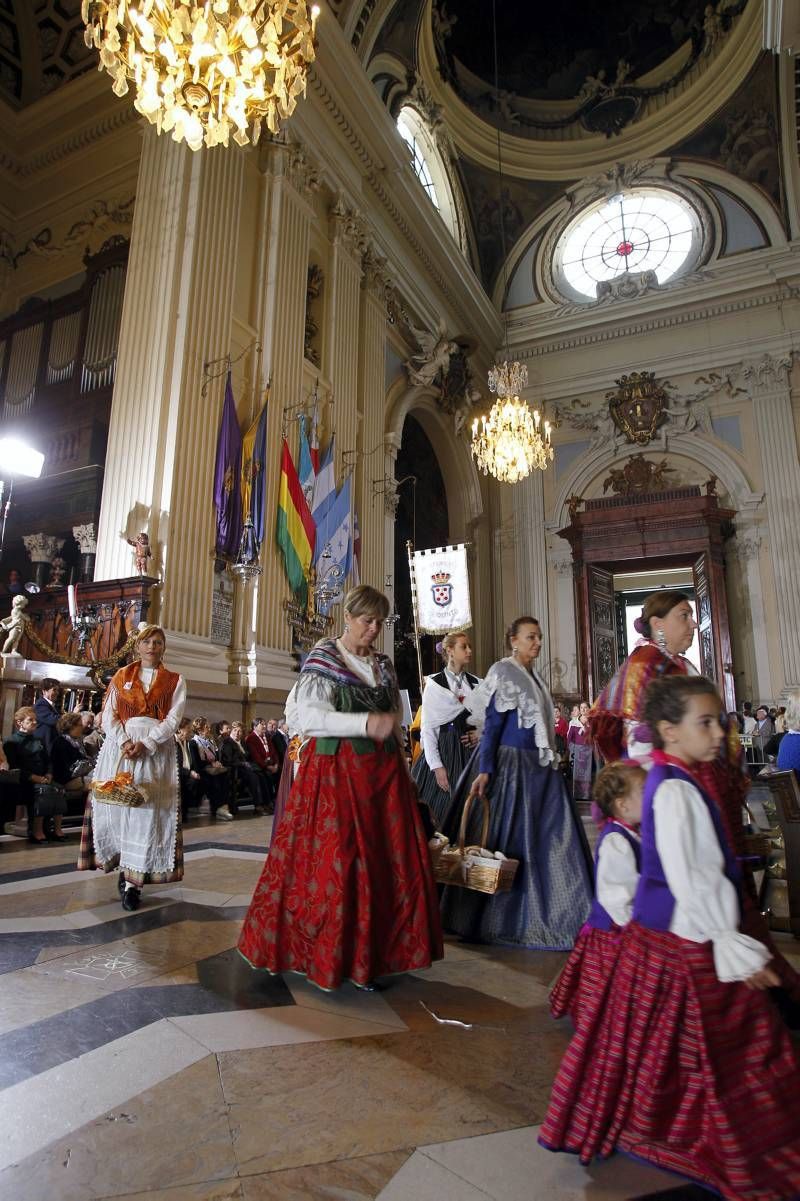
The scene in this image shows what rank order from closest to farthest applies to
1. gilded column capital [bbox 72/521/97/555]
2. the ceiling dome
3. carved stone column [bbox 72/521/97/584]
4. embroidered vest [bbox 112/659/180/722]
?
embroidered vest [bbox 112/659/180/722]
carved stone column [bbox 72/521/97/584]
gilded column capital [bbox 72/521/97/555]
the ceiling dome

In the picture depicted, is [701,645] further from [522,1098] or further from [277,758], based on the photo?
[522,1098]

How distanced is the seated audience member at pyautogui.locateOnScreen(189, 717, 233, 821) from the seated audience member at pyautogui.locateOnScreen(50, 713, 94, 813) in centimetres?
105

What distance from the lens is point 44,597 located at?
7.85 metres

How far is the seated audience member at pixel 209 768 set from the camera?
661cm

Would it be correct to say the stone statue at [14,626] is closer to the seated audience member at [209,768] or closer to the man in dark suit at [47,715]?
the man in dark suit at [47,715]

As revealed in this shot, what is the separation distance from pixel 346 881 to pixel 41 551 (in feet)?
28.1

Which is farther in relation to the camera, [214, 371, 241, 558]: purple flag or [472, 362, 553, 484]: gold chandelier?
[472, 362, 553, 484]: gold chandelier

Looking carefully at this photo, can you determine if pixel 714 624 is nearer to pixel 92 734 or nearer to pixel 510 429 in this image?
pixel 510 429

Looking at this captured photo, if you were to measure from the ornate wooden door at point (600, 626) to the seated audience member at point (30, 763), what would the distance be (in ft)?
32.6

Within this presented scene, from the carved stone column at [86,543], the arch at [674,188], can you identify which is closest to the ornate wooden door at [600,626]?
the arch at [674,188]

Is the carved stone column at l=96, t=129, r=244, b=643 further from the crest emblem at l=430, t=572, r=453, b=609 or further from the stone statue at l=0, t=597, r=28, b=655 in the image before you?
the crest emblem at l=430, t=572, r=453, b=609

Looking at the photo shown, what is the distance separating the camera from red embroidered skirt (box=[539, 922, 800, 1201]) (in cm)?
117

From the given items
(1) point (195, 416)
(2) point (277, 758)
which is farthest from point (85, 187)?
(2) point (277, 758)

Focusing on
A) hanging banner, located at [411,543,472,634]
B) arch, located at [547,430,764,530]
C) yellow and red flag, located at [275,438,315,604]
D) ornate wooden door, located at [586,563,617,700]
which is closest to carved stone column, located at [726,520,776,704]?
arch, located at [547,430,764,530]
